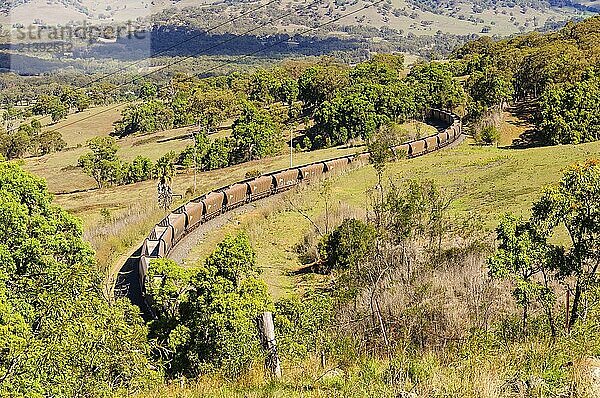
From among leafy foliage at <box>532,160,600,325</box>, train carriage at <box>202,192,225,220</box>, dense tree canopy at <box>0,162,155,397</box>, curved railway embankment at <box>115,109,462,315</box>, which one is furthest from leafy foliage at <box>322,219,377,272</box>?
train carriage at <box>202,192,225,220</box>

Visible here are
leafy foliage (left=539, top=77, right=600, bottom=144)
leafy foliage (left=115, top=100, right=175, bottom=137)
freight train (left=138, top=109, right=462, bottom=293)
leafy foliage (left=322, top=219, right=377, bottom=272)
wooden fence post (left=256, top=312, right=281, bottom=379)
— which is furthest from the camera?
leafy foliage (left=115, top=100, right=175, bottom=137)

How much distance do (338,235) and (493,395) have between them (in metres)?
16.7

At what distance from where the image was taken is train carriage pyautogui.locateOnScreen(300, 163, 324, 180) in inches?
1750

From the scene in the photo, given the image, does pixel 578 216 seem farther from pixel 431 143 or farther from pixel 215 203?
pixel 431 143

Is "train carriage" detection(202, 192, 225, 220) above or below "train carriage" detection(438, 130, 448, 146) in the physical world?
below

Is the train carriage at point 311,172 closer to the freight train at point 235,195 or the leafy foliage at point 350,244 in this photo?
the freight train at point 235,195

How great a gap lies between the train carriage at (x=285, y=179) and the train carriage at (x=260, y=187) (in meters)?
0.60

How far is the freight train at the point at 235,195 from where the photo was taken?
87.0 ft

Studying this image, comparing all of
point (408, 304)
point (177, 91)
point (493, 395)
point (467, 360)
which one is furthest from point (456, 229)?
point (177, 91)

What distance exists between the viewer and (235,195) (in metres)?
38.1

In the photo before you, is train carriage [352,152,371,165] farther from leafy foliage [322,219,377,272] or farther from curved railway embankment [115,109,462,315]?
leafy foliage [322,219,377,272]

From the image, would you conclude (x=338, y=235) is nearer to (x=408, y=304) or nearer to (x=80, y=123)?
(x=408, y=304)

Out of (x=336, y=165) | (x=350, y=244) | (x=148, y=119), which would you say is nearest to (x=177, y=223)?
(x=350, y=244)

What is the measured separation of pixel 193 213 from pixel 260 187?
8.49 meters
